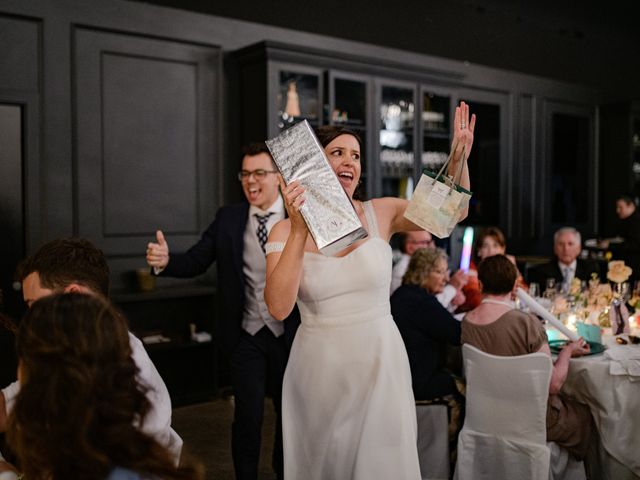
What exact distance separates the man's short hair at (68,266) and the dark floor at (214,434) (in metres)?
1.74

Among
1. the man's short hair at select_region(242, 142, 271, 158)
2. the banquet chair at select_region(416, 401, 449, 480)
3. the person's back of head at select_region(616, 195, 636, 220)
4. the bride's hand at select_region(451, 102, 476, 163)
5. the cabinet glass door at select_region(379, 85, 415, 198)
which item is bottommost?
the banquet chair at select_region(416, 401, 449, 480)

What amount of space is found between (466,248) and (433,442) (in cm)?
338

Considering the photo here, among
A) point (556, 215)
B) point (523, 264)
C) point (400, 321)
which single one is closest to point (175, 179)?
point (400, 321)

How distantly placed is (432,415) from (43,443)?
2336 mm

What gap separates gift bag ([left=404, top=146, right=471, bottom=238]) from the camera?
6.77 ft

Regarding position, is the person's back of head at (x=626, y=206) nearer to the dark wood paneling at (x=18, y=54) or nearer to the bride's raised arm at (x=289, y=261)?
the dark wood paneling at (x=18, y=54)

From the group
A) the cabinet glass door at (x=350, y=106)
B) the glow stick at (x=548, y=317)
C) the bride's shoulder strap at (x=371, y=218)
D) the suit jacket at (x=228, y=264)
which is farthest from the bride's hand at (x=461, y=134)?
the cabinet glass door at (x=350, y=106)

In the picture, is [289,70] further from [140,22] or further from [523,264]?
[523,264]


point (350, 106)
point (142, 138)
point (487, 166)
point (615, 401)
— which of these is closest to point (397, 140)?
point (350, 106)

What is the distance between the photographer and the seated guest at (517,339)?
2.90m

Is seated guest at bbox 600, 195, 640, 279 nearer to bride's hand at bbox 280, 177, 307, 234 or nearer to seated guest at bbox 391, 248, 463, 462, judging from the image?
seated guest at bbox 391, 248, 463, 462

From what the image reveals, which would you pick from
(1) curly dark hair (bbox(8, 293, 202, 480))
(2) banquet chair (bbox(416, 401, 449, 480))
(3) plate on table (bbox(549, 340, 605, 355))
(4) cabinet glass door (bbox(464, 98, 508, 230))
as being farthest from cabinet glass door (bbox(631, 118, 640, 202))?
(1) curly dark hair (bbox(8, 293, 202, 480))

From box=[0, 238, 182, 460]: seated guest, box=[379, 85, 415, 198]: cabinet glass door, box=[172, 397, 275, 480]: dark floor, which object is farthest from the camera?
box=[379, 85, 415, 198]: cabinet glass door

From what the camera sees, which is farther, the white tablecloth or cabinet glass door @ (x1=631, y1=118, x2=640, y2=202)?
cabinet glass door @ (x1=631, y1=118, x2=640, y2=202)
